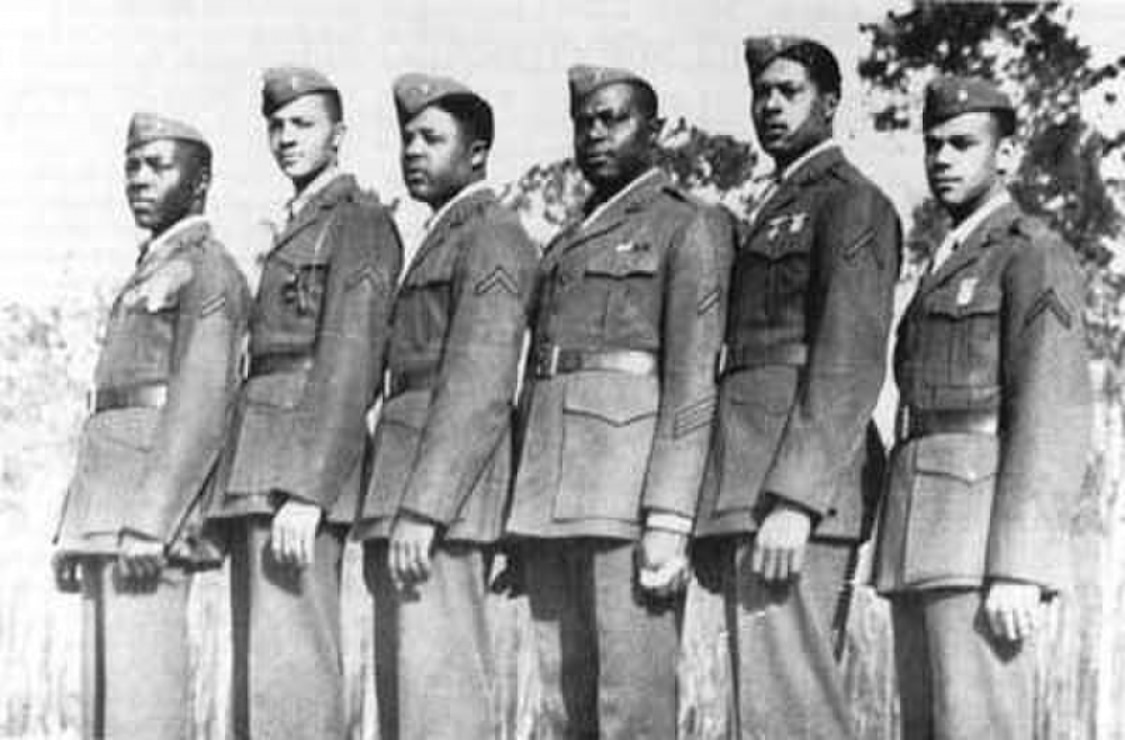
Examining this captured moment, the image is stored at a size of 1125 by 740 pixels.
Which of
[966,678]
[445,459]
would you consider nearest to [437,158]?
[445,459]

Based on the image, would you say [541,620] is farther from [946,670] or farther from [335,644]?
[946,670]

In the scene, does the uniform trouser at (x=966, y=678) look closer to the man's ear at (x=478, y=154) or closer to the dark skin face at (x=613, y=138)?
the dark skin face at (x=613, y=138)

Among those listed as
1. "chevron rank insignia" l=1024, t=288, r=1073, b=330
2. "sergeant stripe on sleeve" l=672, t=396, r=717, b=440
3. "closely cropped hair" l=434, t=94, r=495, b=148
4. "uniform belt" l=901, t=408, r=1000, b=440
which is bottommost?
"uniform belt" l=901, t=408, r=1000, b=440

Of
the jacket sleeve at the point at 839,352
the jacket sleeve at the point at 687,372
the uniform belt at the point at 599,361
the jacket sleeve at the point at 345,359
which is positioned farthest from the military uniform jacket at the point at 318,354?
the jacket sleeve at the point at 839,352

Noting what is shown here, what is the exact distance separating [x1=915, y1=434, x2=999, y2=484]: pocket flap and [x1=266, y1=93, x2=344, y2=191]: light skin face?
1.88 meters

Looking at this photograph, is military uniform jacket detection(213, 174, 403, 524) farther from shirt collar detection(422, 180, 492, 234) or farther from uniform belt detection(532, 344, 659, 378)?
uniform belt detection(532, 344, 659, 378)

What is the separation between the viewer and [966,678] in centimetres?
434

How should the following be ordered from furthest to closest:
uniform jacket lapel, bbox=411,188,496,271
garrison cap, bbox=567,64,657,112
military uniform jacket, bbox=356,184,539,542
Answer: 1. uniform jacket lapel, bbox=411,188,496,271
2. garrison cap, bbox=567,64,657,112
3. military uniform jacket, bbox=356,184,539,542

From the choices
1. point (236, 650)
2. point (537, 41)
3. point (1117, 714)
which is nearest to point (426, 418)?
point (236, 650)

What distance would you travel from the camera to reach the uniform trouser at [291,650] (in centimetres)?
513

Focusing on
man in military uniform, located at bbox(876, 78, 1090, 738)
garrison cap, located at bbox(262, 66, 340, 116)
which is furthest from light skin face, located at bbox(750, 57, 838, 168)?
garrison cap, located at bbox(262, 66, 340, 116)

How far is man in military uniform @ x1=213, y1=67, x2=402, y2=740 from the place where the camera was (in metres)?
5.14

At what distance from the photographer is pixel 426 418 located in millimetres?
5102

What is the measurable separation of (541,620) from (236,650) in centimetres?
86
